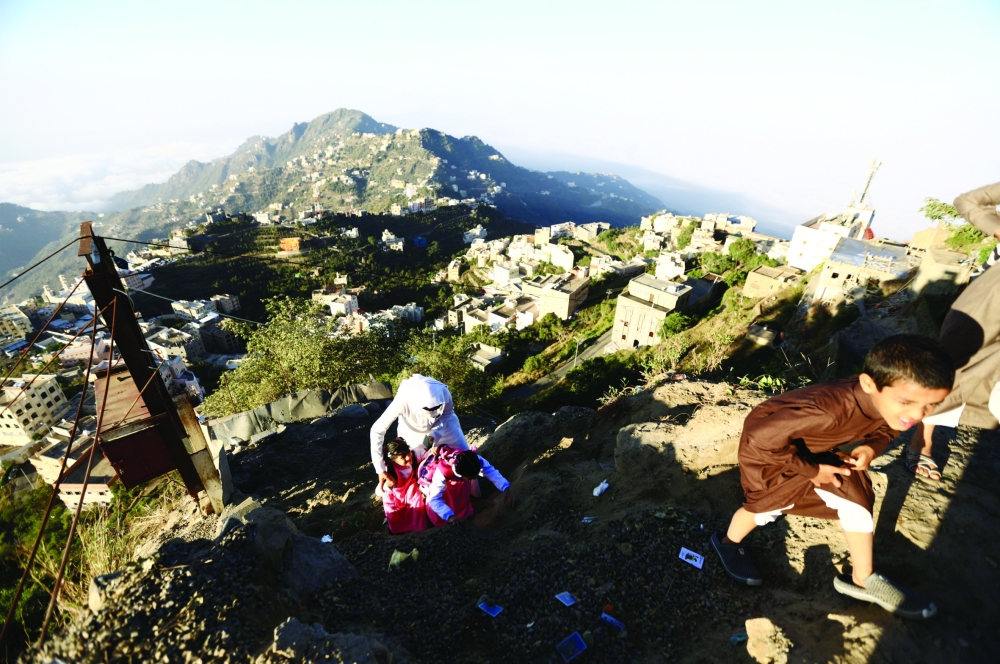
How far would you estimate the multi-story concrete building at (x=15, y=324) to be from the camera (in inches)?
2266

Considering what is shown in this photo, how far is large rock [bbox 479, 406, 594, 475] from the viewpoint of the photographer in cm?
702

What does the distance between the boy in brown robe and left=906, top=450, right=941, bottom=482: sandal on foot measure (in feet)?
4.46

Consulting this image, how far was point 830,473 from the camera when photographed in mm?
2439

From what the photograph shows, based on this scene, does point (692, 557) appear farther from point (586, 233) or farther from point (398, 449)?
point (586, 233)

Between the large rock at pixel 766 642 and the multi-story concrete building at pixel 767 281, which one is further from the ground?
the large rock at pixel 766 642

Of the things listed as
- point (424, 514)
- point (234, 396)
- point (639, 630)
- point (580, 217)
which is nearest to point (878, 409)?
point (639, 630)

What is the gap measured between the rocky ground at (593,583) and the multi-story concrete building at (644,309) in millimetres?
22744

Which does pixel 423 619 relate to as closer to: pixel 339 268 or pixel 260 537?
pixel 260 537

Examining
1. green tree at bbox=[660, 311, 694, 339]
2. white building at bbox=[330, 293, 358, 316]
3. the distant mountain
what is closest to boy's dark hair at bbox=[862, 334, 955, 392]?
green tree at bbox=[660, 311, 694, 339]

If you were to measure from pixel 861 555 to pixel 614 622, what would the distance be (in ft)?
5.51

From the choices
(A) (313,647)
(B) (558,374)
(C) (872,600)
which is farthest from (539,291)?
(A) (313,647)

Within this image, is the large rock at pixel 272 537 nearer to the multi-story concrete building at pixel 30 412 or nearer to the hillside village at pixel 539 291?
the hillside village at pixel 539 291

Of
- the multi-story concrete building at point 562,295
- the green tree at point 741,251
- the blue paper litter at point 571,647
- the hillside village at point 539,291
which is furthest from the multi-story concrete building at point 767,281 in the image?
the blue paper litter at point 571,647

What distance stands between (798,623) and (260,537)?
381cm
